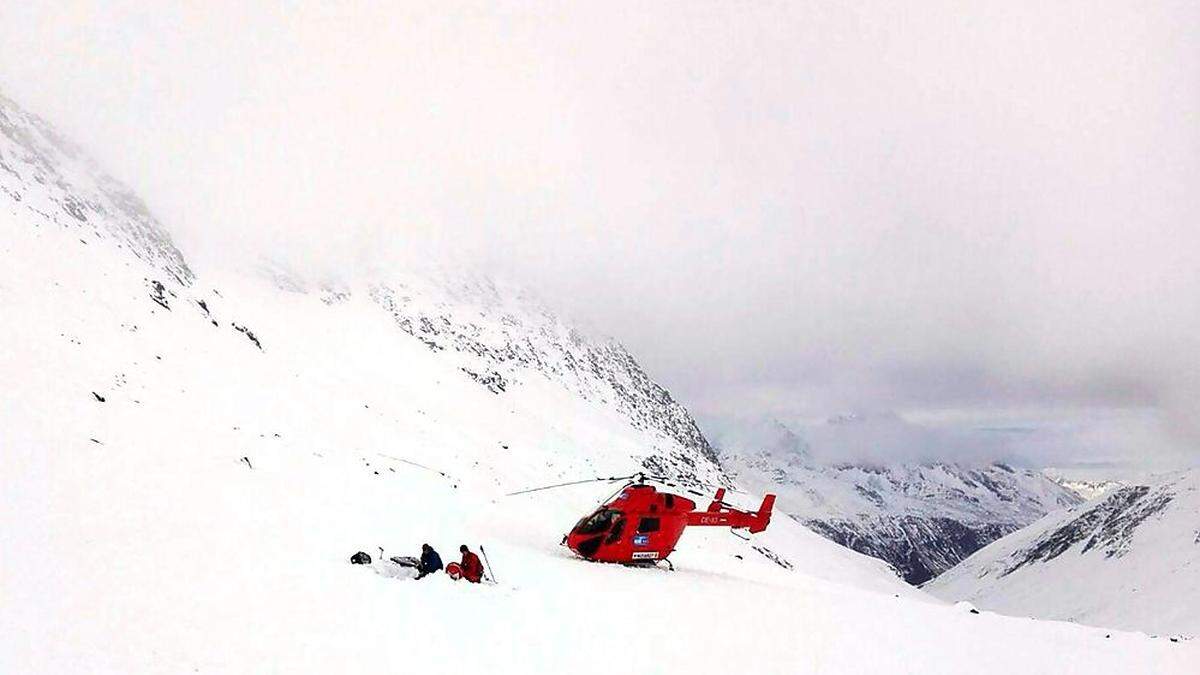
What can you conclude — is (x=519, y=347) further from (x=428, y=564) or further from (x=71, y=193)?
(x=428, y=564)

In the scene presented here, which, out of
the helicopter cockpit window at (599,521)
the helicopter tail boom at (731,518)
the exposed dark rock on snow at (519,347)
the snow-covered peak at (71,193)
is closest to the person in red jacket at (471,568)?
the helicopter cockpit window at (599,521)

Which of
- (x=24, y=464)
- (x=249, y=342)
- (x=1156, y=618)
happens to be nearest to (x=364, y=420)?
(x=249, y=342)

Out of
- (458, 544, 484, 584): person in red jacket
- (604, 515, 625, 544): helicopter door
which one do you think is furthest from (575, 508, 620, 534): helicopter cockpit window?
(458, 544, 484, 584): person in red jacket

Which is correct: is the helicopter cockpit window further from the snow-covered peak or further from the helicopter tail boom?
the snow-covered peak

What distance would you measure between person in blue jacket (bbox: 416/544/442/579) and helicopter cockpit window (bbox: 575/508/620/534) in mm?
7609

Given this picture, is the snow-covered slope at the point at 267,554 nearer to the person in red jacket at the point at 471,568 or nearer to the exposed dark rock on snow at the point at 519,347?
the person in red jacket at the point at 471,568

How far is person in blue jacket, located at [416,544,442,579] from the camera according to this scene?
13437 millimetres

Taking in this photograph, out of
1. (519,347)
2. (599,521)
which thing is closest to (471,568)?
(599,521)

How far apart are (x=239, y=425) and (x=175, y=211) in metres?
76.6

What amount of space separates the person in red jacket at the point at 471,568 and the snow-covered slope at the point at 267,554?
0.41 metres

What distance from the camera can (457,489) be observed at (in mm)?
27703

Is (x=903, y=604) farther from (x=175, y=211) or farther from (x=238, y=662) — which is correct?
(x=175, y=211)

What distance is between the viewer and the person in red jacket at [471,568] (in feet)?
46.1

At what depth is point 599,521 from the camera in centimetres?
2077
